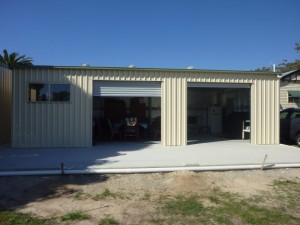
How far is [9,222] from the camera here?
179 inches

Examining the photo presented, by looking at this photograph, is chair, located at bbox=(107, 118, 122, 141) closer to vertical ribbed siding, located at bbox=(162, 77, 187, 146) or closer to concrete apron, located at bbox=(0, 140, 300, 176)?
vertical ribbed siding, located at bbox=(162, 77, 187, 146)

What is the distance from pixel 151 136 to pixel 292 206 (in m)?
11.0

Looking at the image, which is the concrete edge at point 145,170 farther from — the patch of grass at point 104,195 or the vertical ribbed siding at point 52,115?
the vertical ribbed siding at point 52,115

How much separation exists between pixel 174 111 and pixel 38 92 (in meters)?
5.20

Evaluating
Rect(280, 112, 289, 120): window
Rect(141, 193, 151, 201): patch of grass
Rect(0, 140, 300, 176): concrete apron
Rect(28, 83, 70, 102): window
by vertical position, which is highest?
Rect(28, 83, 70, 102): window

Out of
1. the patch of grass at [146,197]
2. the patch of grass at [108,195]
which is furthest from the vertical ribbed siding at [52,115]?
the patch of grass at [146,197]

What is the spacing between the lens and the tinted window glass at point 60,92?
12.1 meters

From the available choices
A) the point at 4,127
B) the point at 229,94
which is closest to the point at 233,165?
the point at 4,127

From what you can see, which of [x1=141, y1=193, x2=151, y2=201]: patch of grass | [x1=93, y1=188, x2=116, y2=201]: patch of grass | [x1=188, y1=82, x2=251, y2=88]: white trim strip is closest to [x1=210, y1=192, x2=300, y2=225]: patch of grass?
[x1=141, y1=193, x2=151, y2=201]: patch of grass

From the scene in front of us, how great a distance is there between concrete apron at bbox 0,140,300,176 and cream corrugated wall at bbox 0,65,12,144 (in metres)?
2.51

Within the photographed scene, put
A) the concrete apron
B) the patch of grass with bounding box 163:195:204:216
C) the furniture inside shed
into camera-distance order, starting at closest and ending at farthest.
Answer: the patch of grass with bounding box 163:195:204:216 < the concrete apron < the furniture inside shed

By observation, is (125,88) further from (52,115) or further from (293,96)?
(293,96)

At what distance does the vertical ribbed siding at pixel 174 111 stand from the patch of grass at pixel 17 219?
824 centimetres

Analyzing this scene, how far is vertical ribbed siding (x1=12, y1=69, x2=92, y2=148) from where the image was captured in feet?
39.1
